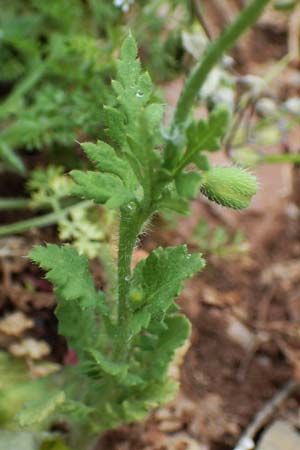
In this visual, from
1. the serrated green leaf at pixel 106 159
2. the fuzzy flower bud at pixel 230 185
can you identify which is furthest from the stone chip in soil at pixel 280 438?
the serrated green leaf at pixel 106 159

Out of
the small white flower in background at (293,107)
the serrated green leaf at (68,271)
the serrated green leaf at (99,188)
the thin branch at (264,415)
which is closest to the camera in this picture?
the serrated green leaf at (99,188)

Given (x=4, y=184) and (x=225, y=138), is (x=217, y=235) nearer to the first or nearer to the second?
(x=225, y=138)

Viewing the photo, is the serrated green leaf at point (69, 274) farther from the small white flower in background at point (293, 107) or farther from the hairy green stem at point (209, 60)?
the small white flower in background at point (293, 107)

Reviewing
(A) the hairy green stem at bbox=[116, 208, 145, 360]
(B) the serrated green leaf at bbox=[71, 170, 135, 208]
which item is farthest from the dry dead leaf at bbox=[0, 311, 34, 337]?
(B) the serrated green leaf at bbox=[71, 170, 135, 208]

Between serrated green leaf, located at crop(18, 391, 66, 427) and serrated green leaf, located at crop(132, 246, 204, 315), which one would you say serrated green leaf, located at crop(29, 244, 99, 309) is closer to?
serrated green leaf, located at crop(132, 246, 204, 315)

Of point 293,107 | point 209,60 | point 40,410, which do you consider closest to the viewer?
point 209,60

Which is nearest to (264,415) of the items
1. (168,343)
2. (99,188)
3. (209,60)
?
(168,343)

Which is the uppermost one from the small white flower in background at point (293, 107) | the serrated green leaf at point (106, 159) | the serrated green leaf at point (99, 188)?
the small white flower in background at point (293, 107)

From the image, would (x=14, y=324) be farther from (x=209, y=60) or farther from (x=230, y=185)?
(x=209, y=60)
